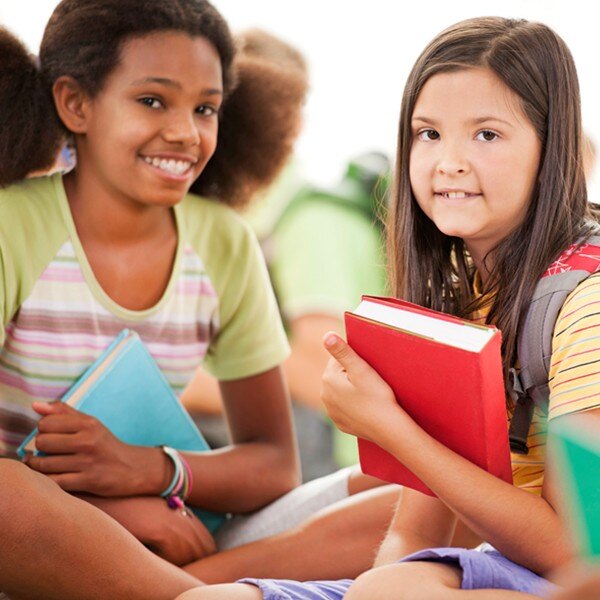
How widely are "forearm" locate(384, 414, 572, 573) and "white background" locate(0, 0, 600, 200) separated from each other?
5.70 feet

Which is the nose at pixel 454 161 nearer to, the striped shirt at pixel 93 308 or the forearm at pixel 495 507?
the forearm at pixel 495 507

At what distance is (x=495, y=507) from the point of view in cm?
100

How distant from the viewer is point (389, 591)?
37.2 inches

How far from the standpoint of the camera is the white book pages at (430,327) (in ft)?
3.25

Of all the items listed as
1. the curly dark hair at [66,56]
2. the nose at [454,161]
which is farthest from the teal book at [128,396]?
the nose at [454,161]

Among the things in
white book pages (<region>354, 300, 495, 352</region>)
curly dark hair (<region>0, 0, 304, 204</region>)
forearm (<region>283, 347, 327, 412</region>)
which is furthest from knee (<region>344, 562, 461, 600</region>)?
forearm (<region>283, 347, 327, 412</region>)

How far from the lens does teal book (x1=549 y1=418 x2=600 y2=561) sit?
2.06 feet

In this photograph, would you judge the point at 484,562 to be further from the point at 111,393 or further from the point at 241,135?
the point at 241,135

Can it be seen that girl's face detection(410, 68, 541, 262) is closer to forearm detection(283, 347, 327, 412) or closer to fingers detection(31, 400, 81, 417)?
fingers detection(31, 400, 81, 417)

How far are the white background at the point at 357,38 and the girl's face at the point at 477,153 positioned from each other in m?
1.57

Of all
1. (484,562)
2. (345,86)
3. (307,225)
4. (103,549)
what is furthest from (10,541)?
(345,86)

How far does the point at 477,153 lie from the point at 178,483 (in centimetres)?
59

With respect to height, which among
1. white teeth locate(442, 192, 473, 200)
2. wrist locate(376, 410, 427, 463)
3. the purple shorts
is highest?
white teeth locate(442, 192, 473, 200)

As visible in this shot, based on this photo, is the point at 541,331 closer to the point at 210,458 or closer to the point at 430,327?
the point at 430,327
